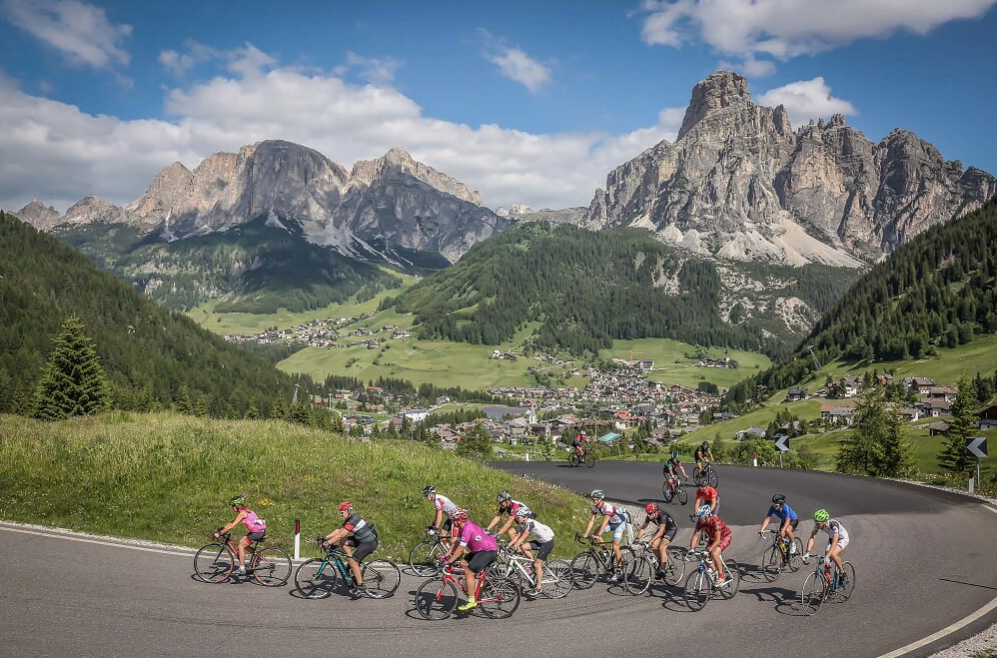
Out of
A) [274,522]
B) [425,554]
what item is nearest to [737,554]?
[425,554]

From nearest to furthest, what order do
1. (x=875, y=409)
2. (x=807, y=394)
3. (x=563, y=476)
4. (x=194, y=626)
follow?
(x=194, y=626) → (x=563, y=476) → (x=875, y=409) → (x=807, y=394)

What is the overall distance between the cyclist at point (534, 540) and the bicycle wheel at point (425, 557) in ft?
10.4

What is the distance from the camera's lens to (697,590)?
19.0 metres

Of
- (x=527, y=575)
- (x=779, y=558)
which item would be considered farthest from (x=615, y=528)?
(x=779, y=558)

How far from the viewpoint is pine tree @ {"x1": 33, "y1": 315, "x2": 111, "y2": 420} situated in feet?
221

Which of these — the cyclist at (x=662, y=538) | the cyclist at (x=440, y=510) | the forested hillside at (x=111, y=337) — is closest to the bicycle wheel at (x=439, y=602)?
the cyclist at (x=440, y=510)

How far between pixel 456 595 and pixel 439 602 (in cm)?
62

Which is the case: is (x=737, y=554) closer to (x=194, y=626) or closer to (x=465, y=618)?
(x=465, y=618)

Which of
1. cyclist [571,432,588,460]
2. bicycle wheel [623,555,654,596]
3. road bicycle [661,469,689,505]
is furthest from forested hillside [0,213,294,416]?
bicycle wheel [623,555,654,596]

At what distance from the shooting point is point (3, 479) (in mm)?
25094

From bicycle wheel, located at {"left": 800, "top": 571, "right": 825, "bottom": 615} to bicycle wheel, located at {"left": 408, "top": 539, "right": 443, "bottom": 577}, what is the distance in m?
11.1

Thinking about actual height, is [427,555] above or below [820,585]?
below

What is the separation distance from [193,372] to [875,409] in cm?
15253

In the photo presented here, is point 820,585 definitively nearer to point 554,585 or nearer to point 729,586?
point 729,586
